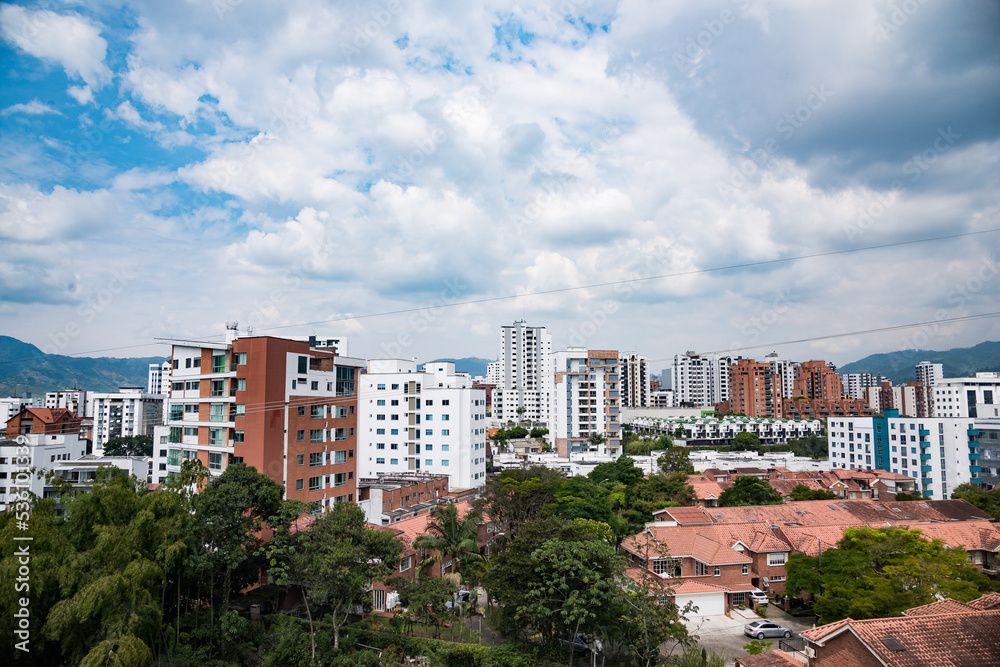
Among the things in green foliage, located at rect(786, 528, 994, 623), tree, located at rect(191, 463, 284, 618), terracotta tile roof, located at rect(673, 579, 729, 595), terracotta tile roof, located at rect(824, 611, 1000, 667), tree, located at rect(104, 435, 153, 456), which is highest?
tree, located at rect(191, 463, 284, 618)

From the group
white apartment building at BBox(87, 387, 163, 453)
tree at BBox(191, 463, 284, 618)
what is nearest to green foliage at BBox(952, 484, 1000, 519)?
tree at BBox(191, 463, 284, 618)

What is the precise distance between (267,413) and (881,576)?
19.0 m

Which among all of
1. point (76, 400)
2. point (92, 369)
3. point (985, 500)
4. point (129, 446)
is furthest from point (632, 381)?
point (92, 369)

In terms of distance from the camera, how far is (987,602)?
12031 millimetres

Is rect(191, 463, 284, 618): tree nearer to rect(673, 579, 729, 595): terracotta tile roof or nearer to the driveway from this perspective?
the driveway

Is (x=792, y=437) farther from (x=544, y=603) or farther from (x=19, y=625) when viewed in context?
(x=19, y=625)

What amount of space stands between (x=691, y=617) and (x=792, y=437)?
57.9 metres

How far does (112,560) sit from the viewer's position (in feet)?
34.5

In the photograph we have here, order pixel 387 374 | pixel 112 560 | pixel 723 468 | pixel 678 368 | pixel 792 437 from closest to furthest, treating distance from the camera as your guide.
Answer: pixel 112 560
pixel 387 374
pixel 723 468
pixel 792 437
pixel 678 368

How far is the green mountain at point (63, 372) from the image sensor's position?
39.2 meters

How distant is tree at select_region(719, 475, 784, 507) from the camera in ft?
89.9

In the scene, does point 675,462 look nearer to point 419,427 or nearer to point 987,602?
point 419,427

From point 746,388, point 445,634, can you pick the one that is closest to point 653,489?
point 445,634

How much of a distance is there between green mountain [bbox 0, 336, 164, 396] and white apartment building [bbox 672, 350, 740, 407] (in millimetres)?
85512
